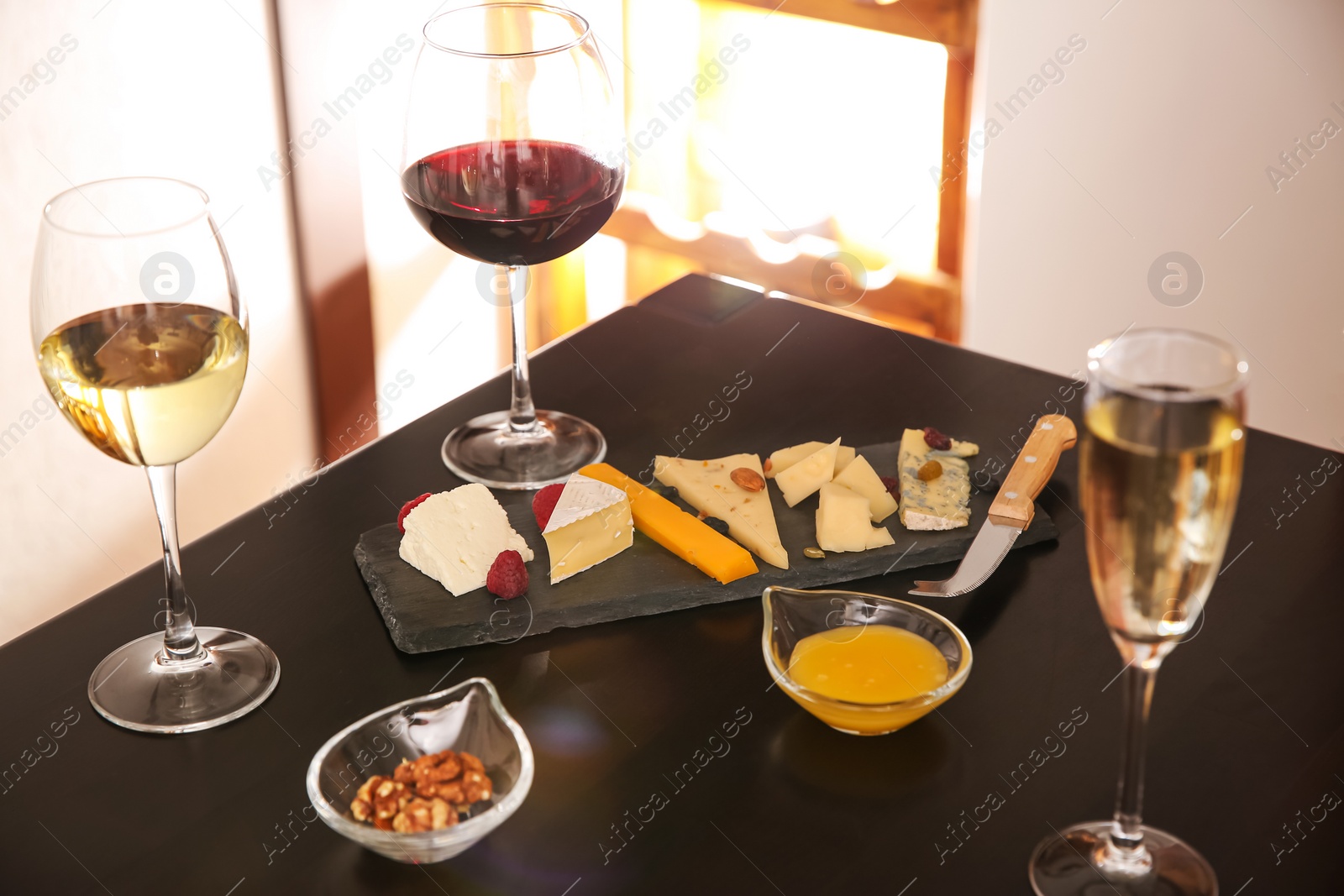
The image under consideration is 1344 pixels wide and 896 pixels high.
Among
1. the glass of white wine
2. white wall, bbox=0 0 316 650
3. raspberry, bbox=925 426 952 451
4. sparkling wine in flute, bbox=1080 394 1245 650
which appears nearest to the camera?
sparkling wine in flute, bbox=1080 394 1245 650

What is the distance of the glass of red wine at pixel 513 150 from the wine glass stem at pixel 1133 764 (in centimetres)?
66

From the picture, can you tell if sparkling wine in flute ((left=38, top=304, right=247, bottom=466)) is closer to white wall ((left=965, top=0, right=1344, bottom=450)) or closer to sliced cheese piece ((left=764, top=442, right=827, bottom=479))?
sliced cheese piece ((left=764, top=442, right=827, bottom=479))

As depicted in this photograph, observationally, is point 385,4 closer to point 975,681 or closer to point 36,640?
point 36,640

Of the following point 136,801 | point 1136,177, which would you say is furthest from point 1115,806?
point 1136,177

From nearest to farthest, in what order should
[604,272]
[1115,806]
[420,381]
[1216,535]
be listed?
1. [1216,535]
2. [1115,806]
3. [420,381]
4. [604,272]

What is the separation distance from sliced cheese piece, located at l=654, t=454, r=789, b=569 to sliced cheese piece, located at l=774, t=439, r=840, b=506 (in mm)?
23

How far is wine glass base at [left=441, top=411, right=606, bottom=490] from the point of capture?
1317mm

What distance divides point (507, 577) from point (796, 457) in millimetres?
347

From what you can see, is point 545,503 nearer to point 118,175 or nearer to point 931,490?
point 931,490

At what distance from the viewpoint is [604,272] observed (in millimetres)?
3623

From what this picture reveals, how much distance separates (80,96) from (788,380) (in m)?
1.33

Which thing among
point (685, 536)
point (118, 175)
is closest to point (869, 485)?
point (685, 536)

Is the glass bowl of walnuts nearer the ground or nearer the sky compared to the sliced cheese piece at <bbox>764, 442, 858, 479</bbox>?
nearer the sky

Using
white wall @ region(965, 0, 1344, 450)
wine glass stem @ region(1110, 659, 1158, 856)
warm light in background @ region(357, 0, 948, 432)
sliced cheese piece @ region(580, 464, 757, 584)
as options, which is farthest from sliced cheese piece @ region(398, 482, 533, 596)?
white wall @ region(965, 0, 1344, 450)
